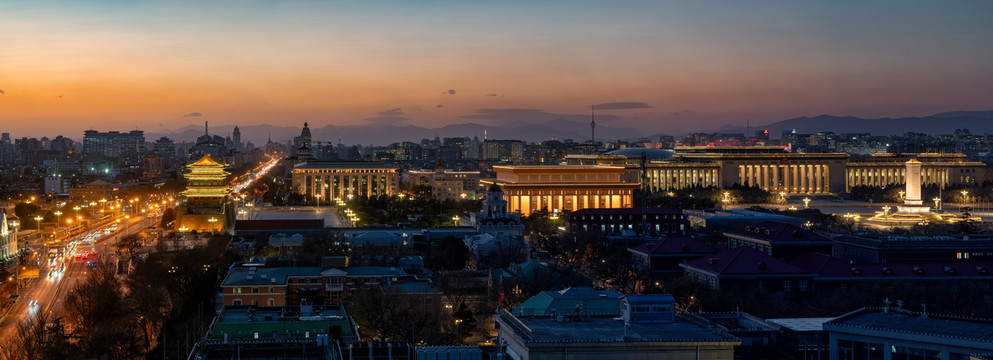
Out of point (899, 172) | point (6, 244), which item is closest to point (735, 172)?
point (899, 172)

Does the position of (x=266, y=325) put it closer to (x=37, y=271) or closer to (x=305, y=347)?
(x=305, y=347)

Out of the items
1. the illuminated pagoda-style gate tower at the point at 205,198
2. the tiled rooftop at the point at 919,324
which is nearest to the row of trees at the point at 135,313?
the tiled rooftop at the point at 919,324

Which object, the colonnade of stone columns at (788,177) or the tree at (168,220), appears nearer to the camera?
the tree at (168,220)

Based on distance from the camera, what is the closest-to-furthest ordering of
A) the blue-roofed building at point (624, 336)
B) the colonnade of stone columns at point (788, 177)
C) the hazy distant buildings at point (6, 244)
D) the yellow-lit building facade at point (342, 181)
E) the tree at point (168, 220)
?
the blue-roofed building at point (624, 336) → the hazy distant buildings at point (6, 244) → the tree at point (168, 220) → the colonnade of stone columns at point (788, 177) → the yellow-lit building facade at point (342, 181)

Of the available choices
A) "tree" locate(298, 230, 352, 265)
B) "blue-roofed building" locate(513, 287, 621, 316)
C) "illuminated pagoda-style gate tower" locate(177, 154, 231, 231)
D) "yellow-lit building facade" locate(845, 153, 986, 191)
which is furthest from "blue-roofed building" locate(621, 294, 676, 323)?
"yellow-lit building facade" locate(845, 153, 986, 191)

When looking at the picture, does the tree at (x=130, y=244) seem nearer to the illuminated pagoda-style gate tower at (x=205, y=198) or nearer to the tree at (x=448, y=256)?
the illuminated pagoda-style gate tower at (x=205, y=198)

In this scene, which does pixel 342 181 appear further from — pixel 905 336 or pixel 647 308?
pixel 905 336

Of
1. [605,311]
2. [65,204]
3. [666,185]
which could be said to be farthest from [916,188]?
[65,204]
